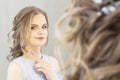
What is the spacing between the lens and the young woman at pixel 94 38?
508 millimetres

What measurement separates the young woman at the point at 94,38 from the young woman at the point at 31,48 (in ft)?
3.76

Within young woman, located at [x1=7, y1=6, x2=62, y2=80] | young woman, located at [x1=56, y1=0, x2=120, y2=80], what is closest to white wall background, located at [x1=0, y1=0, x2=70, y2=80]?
young woman, located at [x1=7, y1=6, x2=62, y2=80]

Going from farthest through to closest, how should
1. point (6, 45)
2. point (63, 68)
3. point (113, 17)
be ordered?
1. point (6, 45)
2. point (63, 68)
3. point (113, 17)

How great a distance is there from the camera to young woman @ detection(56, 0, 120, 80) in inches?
20.0

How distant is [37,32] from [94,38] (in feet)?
3.94

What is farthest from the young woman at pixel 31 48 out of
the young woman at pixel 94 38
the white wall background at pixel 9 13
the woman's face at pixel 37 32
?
the young woman at pixel 94 38

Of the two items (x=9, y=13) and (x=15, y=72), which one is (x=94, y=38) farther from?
(x=9, y=13)

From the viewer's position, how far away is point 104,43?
1.71 feet

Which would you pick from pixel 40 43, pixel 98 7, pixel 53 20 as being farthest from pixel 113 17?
pixel 53 20

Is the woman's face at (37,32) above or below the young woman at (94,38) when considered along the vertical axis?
below

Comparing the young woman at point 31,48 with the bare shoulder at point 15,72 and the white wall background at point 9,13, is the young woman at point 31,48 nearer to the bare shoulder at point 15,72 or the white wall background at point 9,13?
the bare shoulder at point 15,72

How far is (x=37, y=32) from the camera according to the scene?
171 cm

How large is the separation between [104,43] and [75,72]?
10 centimetres

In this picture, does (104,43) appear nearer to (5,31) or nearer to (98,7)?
(98,7)
